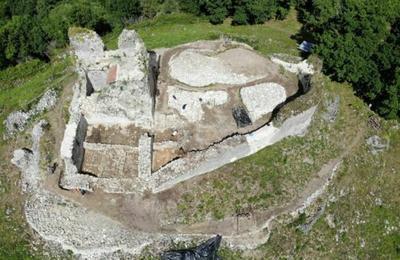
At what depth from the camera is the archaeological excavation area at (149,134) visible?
32094 mm

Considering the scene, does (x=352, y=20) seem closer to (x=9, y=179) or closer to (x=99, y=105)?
(x=99, y=105)

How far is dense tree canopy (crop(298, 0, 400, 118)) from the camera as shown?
37281mm

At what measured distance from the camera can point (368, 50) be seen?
3794 centimetres

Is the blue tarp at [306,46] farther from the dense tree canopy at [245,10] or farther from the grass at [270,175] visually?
the grass at [270,175]

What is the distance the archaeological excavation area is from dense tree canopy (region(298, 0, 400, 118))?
2.66 m

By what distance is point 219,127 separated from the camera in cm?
3719

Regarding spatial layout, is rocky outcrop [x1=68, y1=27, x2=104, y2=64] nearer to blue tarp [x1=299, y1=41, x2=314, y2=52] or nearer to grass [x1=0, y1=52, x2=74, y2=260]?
grass [x1=0, y1=52, x2=74, y2=260]

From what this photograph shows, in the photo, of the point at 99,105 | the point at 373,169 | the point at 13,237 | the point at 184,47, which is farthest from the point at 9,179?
the point at 373,169

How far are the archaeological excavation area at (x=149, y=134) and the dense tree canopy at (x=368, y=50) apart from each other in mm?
2661

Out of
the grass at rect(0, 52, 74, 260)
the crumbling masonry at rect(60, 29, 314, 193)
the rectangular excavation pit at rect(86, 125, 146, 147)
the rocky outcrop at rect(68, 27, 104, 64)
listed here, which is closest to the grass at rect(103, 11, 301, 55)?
the crumbling masonry at rect(60, 29, 314, 193)

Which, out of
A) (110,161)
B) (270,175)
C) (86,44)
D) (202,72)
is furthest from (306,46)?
(110,161)

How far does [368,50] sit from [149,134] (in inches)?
677

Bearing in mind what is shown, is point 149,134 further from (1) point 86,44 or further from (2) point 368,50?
(2) point 368,50

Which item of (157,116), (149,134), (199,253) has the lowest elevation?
(199,253)
